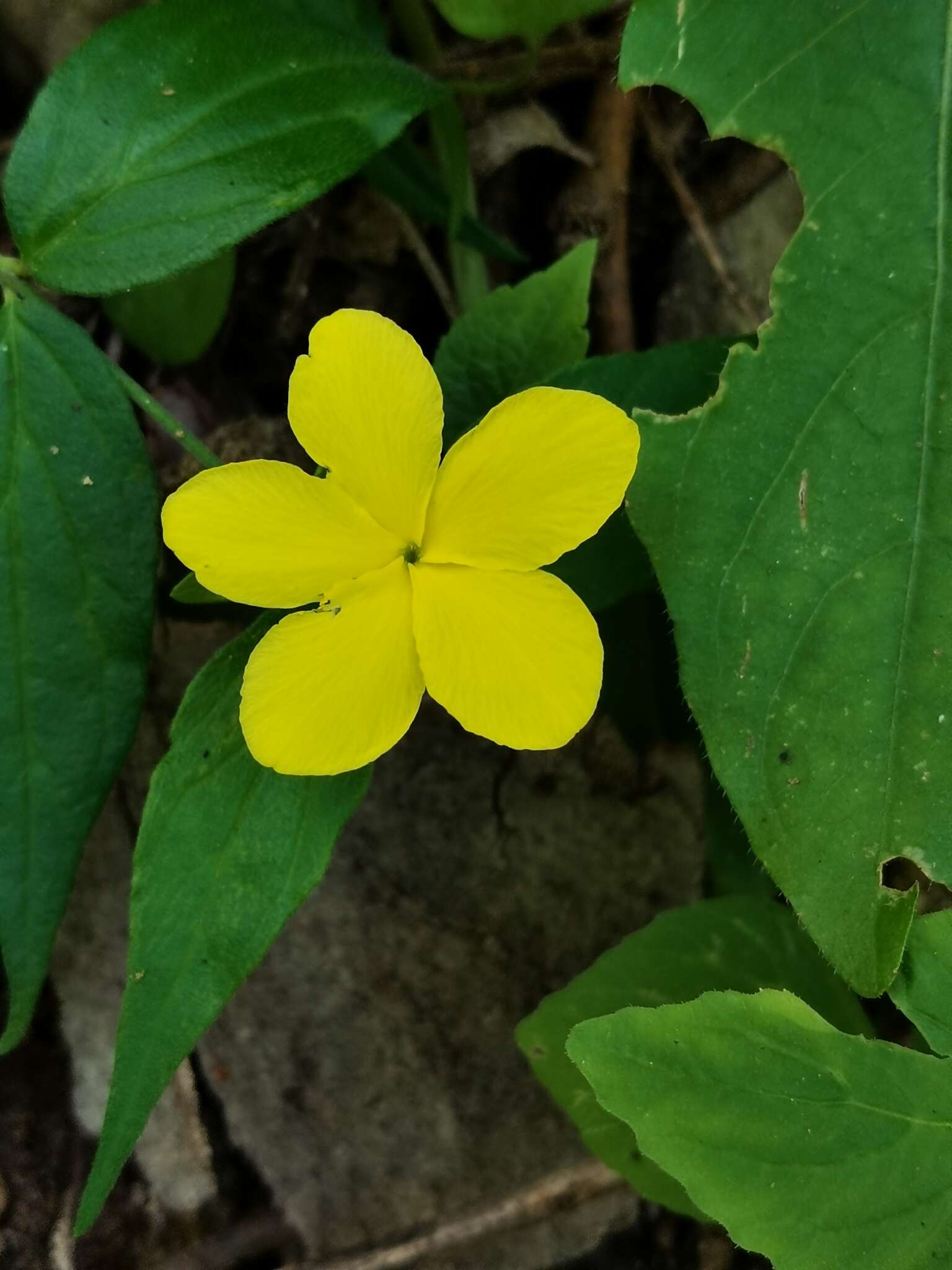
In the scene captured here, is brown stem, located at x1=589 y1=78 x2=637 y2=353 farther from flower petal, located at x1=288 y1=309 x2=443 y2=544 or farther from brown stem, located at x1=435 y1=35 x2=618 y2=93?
flower petal, located at x1=288 y1=309 x2=443 y2=544

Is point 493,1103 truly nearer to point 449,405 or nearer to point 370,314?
point 449,405

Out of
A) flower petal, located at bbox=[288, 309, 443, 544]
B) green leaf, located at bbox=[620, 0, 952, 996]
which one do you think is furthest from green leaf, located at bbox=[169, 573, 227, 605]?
green leaf, located at bbox=[620, 0, 952, 996]

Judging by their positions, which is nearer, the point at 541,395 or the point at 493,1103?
the point at 541,395

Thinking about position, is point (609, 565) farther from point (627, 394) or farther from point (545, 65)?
point (545, 65)

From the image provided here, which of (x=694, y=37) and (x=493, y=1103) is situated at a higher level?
(x=694, y=37)

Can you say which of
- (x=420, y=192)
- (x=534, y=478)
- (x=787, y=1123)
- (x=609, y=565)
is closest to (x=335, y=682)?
(x=534, y=478)

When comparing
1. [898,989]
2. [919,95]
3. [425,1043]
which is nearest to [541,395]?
[919,95]

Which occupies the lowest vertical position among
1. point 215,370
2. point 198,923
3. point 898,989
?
point 898,989
